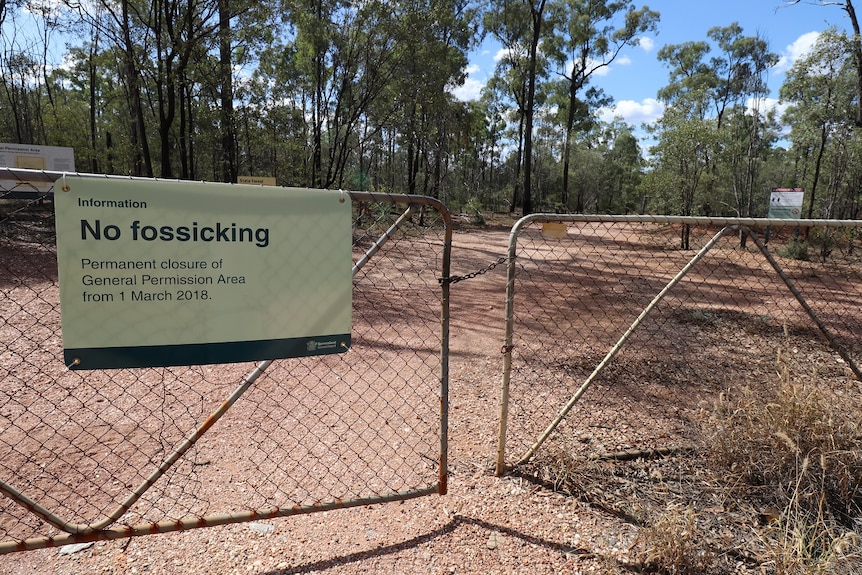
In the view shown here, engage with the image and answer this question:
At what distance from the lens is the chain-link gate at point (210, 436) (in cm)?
261

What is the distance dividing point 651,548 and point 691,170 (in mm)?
18851

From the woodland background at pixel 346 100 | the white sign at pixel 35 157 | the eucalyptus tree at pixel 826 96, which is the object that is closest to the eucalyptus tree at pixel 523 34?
the woodland background at pixel 346 100

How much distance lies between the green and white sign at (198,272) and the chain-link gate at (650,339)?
1.11 meters

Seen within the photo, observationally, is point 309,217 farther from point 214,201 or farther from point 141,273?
point 141,273

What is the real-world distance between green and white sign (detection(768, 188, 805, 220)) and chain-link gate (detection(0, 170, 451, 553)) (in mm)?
13739

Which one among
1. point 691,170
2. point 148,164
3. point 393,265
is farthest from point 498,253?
point 148,164

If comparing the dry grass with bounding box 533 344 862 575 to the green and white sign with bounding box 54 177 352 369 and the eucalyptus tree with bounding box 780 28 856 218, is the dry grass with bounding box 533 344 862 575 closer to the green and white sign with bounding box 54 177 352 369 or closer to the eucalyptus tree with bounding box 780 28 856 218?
the green and white sign with bounding box 54 177 352 369

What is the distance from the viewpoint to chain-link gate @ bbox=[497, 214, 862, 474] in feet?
11.6

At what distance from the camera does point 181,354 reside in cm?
221

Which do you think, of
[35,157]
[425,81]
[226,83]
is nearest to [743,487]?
[35,157]

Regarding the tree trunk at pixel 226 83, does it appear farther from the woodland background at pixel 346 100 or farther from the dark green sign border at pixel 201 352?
the dark green sign border at pixel 201 352

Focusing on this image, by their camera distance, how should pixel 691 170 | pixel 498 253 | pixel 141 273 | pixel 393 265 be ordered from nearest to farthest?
pixel 141 273
pixel 393 265
pixel 498 253
pixel 691 170

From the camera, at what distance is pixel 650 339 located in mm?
6371

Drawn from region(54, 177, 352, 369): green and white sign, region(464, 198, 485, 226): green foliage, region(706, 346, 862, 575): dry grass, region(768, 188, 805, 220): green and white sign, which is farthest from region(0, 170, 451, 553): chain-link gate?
region(464, 198, 485, 226): green foliage
